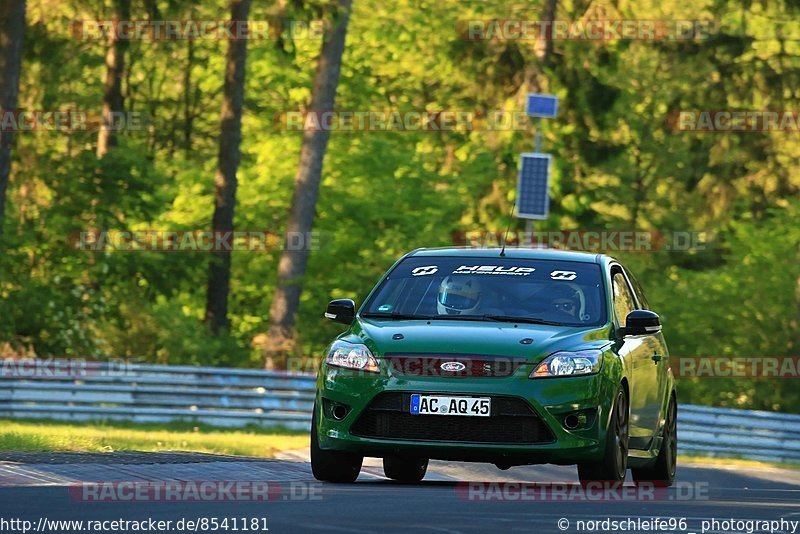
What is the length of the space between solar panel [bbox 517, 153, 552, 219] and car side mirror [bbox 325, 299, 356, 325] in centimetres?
1714

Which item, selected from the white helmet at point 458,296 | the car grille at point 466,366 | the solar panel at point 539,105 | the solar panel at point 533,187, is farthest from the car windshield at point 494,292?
the solar panel at point 533,187

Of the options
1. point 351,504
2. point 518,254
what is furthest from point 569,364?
point 351,504

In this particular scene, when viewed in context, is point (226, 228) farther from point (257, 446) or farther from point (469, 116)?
point (257, 446)

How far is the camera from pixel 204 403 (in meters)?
32.4

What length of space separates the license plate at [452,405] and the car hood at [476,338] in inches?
12.1

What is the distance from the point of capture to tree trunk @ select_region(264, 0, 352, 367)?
38.2 metres

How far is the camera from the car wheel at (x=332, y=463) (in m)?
13.9

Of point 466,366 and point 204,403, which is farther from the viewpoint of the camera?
point 204,403

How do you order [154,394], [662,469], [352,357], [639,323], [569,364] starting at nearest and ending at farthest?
1. [569,364]
2. [352,357]
3. [639,323]
4. [662,469]
5. [154,394]

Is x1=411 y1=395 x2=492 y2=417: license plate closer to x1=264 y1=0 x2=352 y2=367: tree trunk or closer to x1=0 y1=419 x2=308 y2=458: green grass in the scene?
x1=0 y1=419 x2=308 y2=458: green grass

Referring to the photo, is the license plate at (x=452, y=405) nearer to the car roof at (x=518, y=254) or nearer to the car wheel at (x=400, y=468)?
the car roof at (x=518, y=254)

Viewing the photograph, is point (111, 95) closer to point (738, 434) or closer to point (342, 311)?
point (738, 434)

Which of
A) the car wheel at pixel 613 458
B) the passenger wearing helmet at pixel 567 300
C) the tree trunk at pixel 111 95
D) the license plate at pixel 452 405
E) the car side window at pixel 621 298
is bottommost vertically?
the tree trunk at pixel 111 95

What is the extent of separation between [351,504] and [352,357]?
169cm
